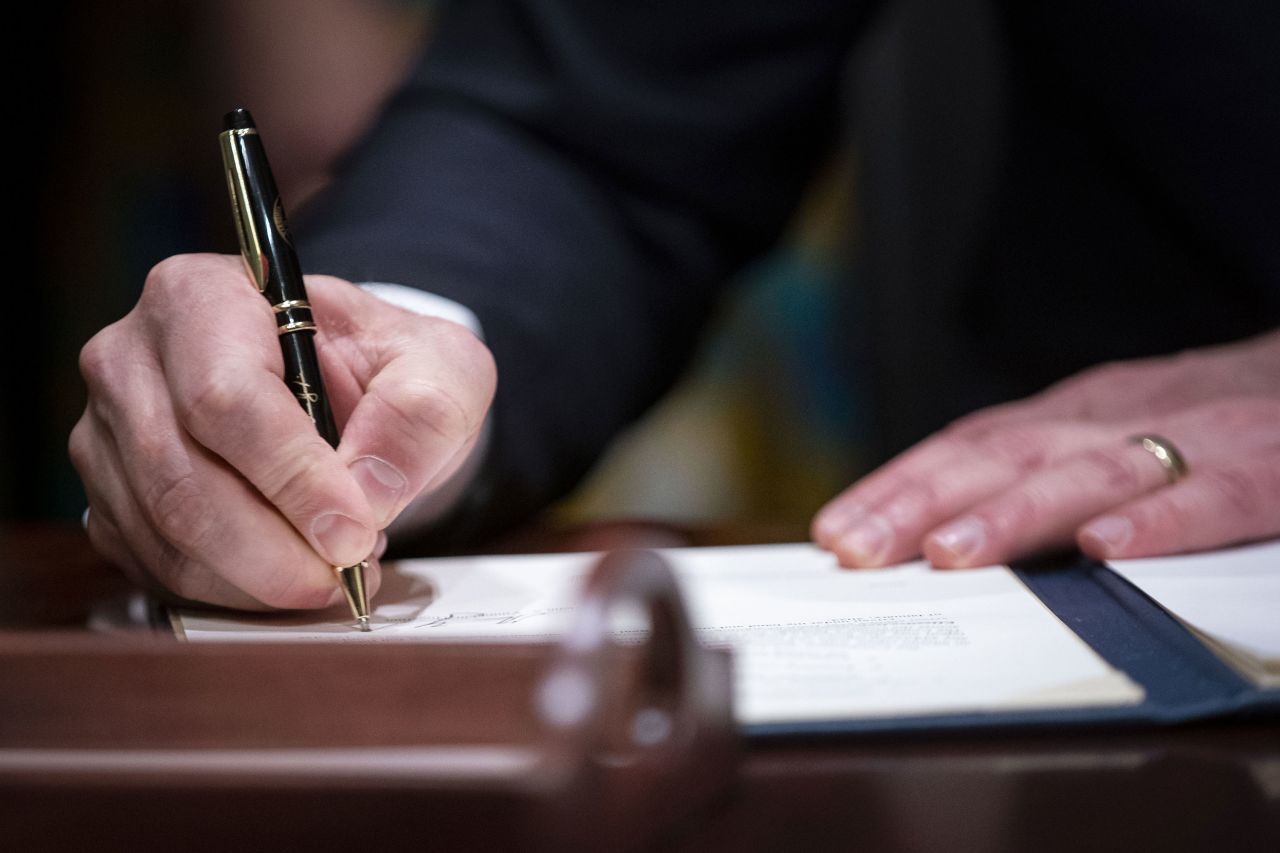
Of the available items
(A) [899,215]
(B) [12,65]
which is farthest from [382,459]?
(A) [899,215]

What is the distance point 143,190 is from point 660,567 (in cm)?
51

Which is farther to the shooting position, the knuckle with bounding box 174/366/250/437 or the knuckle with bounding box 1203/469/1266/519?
the knuckle with bounding box 1203/469/1266/519

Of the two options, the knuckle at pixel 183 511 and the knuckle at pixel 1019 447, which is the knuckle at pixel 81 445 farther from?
the knuckle at pixel 1019 447

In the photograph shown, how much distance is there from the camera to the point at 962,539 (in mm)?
478

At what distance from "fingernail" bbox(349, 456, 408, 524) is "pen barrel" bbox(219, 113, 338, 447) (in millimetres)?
14

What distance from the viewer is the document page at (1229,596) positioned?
327mm

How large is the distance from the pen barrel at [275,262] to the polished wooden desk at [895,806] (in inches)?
5.3

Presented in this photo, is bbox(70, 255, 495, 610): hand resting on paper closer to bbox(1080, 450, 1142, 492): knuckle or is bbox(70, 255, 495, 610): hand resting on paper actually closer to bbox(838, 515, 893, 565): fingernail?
bbox(838, 515, 893, 565): fingernail

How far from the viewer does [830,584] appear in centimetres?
45

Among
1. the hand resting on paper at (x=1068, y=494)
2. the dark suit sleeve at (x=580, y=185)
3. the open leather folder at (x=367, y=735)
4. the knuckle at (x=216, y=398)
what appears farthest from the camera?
the dark suit sleeve at (x=580, y=185)

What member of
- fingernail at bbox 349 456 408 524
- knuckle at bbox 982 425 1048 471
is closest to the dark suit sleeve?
fingernail at bbox 349 456 408 524

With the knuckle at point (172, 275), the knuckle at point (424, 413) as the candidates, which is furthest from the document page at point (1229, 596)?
the knuckle at point (172, 275)

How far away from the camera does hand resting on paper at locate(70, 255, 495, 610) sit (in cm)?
38

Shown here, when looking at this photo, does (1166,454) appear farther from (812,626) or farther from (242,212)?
(242,212)
